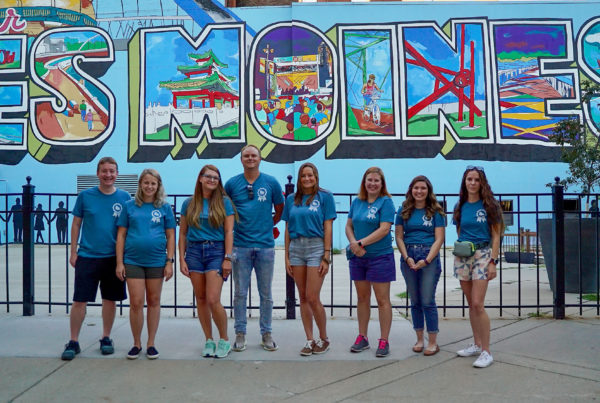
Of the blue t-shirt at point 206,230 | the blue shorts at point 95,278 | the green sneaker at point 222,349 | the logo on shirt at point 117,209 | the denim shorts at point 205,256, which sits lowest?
the green sneaker at point 222,349

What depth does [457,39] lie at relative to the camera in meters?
17.0

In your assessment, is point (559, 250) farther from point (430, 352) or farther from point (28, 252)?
point (28, 252)

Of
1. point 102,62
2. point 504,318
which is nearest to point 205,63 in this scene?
point 102,62

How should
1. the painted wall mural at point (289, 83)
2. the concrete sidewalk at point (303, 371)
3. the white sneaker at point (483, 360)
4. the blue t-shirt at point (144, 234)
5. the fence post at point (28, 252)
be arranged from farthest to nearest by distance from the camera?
the painted wall mural at point (289, 83) → the fence post at point (28, 252) → the blue t-shirt at point (144, 234) → the white sneaker at point (483, 360) → the concrete sidewalk at point (303, 371)

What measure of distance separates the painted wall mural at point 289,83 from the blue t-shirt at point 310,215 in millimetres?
12226

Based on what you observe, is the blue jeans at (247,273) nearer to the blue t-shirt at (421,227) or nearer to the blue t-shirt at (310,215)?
the blue t-shirt at (310,215)

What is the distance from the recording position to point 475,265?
484 centimetres

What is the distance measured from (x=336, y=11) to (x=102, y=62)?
764 centimetres

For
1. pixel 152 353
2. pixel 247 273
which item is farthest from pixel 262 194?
pixel 152 353

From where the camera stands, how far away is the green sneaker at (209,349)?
5133 mm

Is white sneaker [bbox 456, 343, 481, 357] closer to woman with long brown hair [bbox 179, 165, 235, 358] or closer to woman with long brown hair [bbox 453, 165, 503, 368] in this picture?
woman with long brown hair [bbox 453, 165, 503, 368]

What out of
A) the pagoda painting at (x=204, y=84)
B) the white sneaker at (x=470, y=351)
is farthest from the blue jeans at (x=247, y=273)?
the pagoda painting at (x=204, y=84)

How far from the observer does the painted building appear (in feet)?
55.7

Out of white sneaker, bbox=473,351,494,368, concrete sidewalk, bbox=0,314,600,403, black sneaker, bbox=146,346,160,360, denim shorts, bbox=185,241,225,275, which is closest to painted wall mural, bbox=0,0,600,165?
concrete sidewalk, bbox=0,314,600,403
